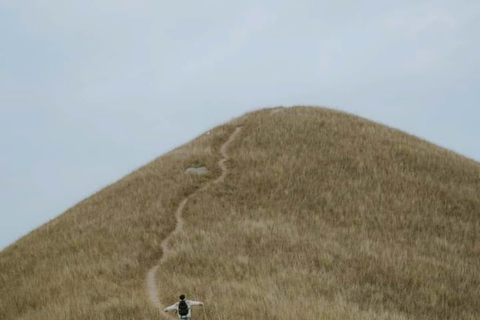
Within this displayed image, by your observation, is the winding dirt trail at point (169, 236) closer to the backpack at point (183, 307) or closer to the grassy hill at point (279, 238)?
the grassy hill at point (279, 238)

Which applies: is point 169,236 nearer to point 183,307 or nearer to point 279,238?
point 279,238

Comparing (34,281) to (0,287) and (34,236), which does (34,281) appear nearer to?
(0,287)

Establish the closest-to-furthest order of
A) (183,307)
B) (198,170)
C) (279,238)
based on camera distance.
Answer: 1. (183,307)
2. (279,238)
3. (198,170)

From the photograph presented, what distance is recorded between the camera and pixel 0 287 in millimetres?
17391

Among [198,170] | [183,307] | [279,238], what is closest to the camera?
[183,307]

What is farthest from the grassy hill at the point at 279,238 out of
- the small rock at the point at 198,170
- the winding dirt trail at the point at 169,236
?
the small rock at the point at 198,170

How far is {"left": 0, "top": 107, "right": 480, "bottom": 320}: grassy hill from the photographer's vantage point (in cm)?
1309

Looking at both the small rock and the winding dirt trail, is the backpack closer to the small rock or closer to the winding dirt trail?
the winding dirt trail

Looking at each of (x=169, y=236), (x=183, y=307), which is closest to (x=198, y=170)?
(x=169, y=236)

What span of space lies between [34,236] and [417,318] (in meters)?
16.4

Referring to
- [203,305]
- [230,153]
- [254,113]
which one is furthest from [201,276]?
[254,113]

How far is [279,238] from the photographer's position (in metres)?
17.3

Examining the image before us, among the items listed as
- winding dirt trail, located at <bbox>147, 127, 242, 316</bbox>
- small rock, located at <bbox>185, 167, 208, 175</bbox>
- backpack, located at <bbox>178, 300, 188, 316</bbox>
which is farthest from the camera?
small rock, located at <bbox>185, 167, 208, 175</bbox>

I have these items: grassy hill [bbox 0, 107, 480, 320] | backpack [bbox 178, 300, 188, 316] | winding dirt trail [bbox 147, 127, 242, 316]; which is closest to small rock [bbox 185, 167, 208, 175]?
grassy hill [bbox 0, 107, 480, 320]
